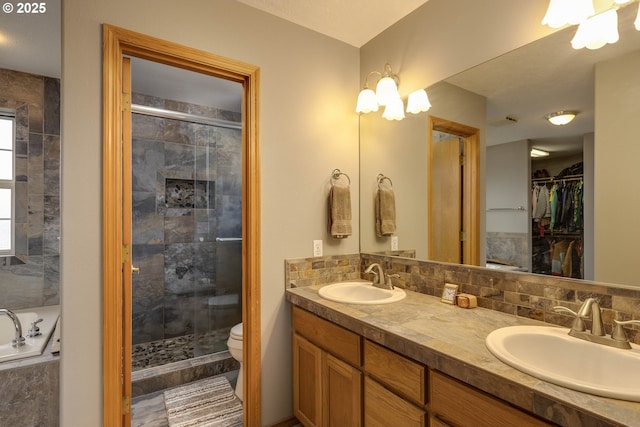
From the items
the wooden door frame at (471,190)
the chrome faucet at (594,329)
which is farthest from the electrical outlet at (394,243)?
the chrome faucet at (594,329)

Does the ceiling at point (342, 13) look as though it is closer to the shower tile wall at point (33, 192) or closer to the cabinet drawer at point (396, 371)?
the cabinet drawer at point (396, 371)

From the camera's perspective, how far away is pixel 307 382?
1810 mm

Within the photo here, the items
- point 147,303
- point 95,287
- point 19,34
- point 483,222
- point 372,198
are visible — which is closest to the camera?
point 95,287

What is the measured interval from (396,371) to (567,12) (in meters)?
1.56


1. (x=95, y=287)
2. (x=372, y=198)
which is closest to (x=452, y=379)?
(x=372, y=198)

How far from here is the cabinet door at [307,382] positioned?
1694 mm

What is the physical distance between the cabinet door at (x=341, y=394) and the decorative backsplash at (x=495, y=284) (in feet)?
1.97

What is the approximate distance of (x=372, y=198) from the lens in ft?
7.47

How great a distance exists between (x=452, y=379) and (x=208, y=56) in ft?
6.26

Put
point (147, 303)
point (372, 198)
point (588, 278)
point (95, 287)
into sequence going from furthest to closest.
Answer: point (147, 303)
point (372, 198)
point (95, 287)
point (588, 278)

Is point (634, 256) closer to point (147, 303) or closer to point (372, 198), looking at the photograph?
point (372, 198)

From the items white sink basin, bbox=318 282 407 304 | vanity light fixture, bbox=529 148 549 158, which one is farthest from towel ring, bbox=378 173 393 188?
vanity light fixture, bbox=529 148 549 158

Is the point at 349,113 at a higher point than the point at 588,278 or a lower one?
higher

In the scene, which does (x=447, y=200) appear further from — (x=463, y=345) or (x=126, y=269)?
(x=126, y=269)
